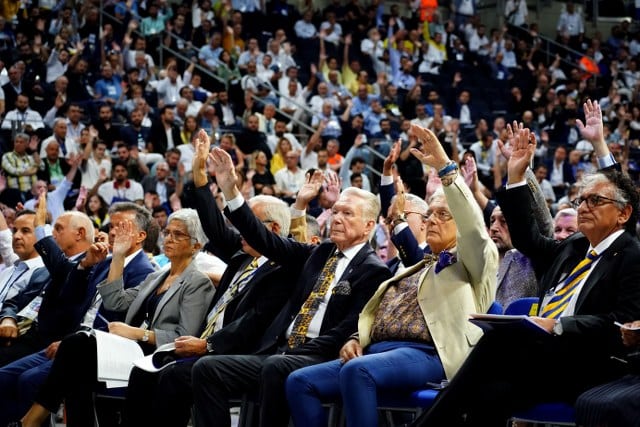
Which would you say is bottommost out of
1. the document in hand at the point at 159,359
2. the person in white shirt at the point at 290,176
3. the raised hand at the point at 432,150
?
the person in white shirt at the point at 290,176

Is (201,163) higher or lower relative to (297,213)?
higher

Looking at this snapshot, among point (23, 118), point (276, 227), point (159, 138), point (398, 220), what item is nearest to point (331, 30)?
point (159, 138)

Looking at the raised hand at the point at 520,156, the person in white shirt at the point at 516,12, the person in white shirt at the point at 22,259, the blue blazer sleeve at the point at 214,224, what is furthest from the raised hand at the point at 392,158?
the person in white shirt at the point at 516,12

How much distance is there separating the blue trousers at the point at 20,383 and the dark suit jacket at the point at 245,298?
102 centimetres

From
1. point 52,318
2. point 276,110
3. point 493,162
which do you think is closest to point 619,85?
point 493,162

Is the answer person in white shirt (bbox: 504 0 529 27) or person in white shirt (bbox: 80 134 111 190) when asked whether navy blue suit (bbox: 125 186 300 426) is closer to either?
person in white shirt (bbox: 80 134 111 190)

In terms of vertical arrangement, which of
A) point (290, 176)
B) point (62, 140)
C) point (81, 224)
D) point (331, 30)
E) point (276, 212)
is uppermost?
point (276, 212)

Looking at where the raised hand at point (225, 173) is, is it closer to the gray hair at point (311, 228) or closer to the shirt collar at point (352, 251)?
the shirt collar at point (352, 251)

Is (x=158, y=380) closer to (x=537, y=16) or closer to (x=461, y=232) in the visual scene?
(x=461, y=232)

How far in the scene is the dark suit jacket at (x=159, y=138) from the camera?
468 inches

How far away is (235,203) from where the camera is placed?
489cm

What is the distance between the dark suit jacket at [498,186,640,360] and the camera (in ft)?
11.9

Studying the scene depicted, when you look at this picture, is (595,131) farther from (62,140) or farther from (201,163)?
(62,140)

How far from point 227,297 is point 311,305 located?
64 centimetres
